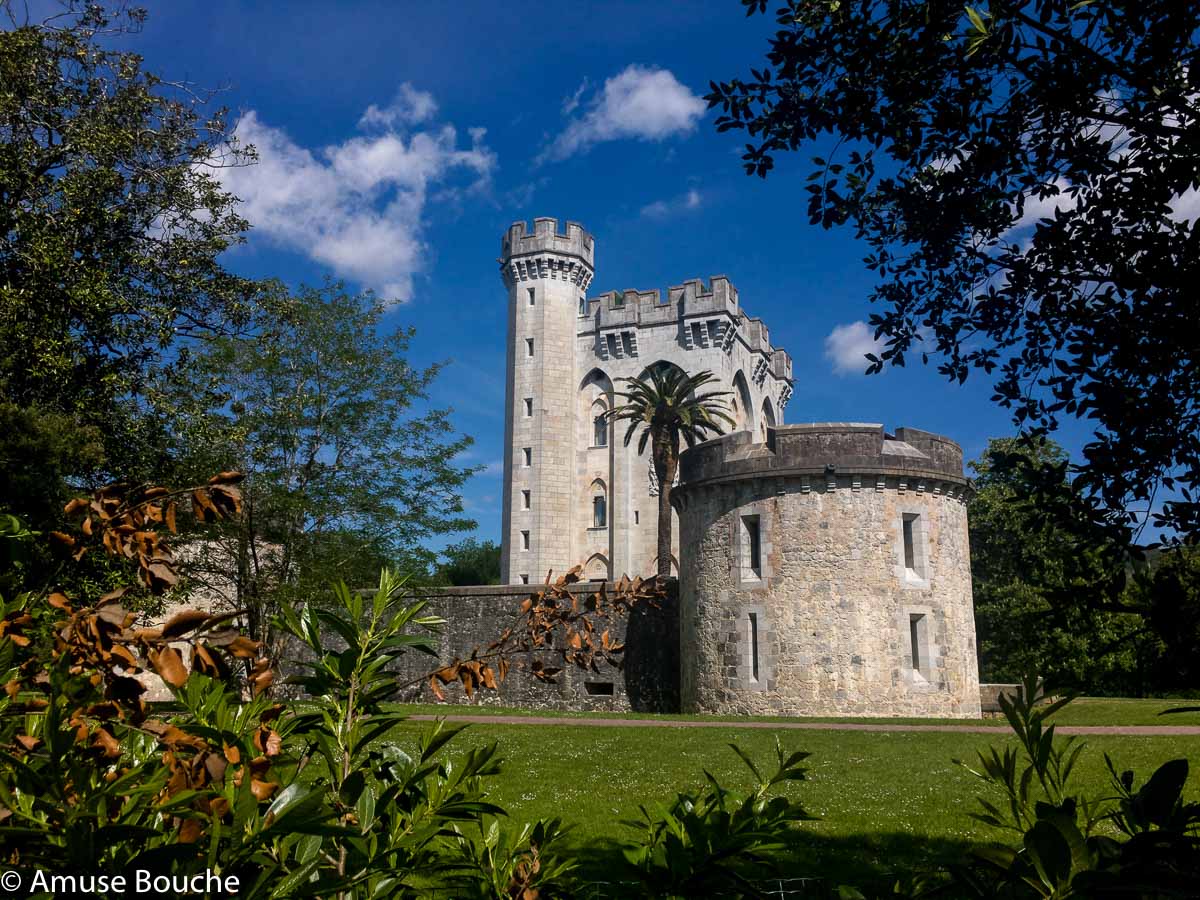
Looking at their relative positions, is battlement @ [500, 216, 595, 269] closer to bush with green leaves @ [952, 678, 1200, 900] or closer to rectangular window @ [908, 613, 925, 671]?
rectangular window @ [908, 613, 925, 671]

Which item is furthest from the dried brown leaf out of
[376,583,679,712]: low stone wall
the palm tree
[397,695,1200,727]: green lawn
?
the palm tree

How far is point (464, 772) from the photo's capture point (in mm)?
1788

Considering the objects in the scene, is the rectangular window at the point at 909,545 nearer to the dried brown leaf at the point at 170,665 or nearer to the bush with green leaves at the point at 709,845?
the bush with green leaves at the point at 709,845

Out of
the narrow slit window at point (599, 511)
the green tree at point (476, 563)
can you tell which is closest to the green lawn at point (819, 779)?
the narrow slit window at point (599, 511)

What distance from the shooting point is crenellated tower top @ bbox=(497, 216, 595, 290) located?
49000mm

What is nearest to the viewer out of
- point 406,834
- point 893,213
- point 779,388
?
point 406,834

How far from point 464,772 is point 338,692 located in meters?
0.34

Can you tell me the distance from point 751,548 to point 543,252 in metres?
31.6

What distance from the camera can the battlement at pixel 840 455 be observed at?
1986 centimetres

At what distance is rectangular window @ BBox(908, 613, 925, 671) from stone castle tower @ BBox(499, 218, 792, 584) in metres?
26.8

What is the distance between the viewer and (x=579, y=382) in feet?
164

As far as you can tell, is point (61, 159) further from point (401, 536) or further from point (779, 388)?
point (779, 388)

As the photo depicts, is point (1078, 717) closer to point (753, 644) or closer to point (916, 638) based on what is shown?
point (916, 638)

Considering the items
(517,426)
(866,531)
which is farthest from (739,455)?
(517,426)
